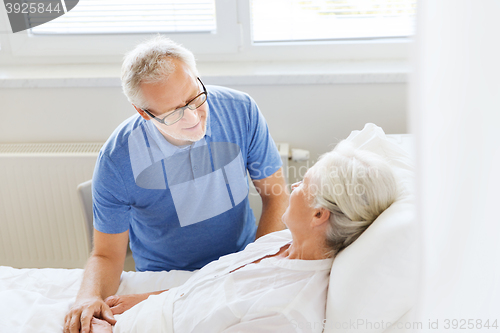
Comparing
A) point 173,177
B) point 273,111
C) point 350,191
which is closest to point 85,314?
point 173,177

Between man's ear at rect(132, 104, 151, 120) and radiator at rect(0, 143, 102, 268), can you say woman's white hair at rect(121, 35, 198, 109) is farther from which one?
radiator at rect(0, 143, 102, 268)

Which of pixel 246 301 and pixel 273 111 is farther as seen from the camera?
pixel 273 111

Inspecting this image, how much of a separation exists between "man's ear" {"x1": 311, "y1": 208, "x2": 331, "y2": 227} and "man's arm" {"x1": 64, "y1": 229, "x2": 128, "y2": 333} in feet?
2.25

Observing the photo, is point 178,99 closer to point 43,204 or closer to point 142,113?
point 142,113

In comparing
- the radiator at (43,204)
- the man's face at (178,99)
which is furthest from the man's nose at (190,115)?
the radiator at (43,204)

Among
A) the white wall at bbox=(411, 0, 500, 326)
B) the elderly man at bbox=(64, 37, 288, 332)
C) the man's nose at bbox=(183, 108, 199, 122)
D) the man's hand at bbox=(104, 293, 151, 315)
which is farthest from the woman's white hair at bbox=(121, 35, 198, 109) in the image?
the white wall at bbox=(411, 0, 500, 326)

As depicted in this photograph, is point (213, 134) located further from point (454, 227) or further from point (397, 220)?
point (454, 227)

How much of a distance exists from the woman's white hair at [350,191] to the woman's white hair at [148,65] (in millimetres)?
539

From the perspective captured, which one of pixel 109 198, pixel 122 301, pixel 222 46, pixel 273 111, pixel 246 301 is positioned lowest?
pixel 122 301

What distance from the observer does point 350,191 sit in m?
0.98

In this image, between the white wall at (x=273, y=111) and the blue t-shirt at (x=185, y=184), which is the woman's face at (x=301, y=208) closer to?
the blue t-shirt at (x=185, y=184)

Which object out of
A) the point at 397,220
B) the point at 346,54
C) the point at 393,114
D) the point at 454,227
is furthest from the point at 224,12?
the point at 454,227

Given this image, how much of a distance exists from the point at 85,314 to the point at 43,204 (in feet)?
3.20

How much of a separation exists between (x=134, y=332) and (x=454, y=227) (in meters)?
1.03
